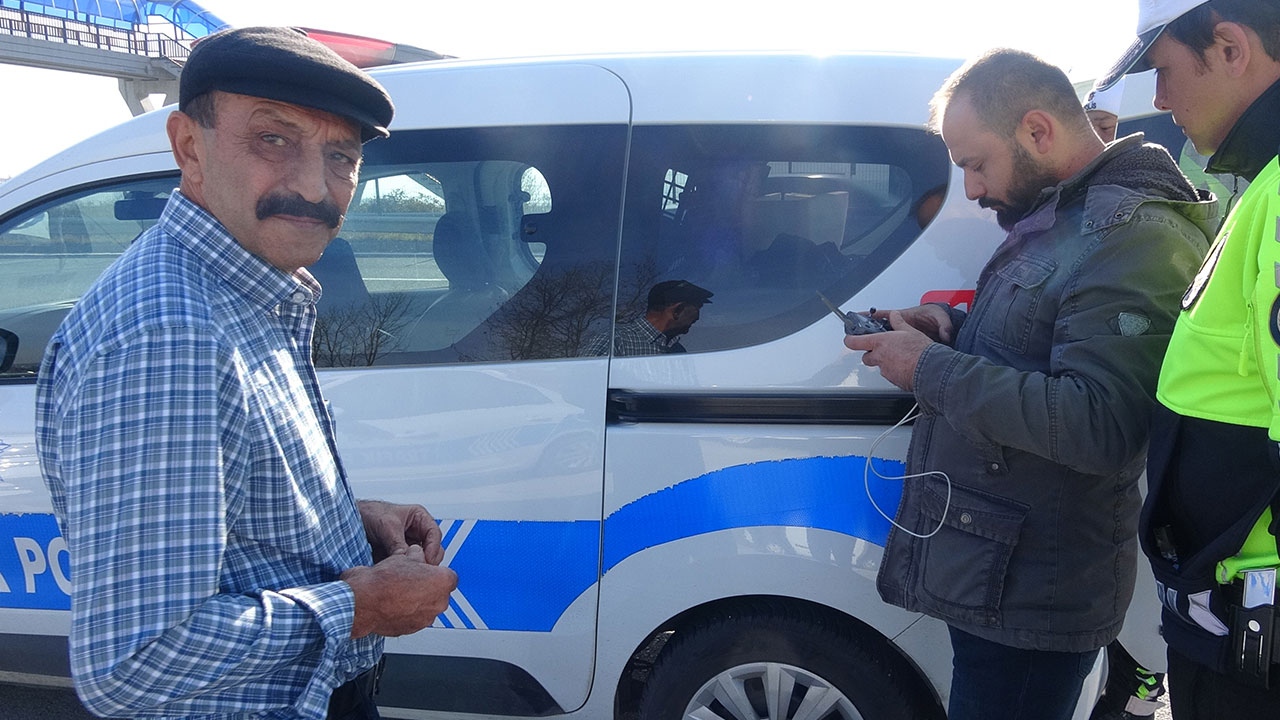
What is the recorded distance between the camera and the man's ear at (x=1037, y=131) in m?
1.63

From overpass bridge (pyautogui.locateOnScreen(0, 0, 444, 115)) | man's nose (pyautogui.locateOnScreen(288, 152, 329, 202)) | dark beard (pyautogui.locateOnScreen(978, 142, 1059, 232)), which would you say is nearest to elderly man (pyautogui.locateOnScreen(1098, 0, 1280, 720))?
dark beard (pyautogui.locateOnScreen(978, 142, 1059, 232))

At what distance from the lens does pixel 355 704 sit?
1347 millimetres

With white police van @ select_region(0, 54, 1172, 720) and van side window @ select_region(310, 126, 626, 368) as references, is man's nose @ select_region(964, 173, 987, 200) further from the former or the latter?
van side window @ select_region(310, 126, 626, 368)

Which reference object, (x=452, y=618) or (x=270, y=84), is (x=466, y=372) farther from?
(x=270, y=84)

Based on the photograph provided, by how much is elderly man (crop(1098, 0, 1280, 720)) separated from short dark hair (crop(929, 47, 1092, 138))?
193 mm

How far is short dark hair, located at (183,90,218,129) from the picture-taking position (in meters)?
1.22

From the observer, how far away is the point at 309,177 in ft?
4.16

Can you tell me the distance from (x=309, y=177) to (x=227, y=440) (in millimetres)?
424

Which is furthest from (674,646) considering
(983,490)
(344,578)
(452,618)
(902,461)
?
(344,578)

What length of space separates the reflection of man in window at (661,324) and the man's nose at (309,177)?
0.96m

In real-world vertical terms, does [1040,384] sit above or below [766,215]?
below

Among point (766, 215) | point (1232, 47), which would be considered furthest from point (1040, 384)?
point (766, 215)

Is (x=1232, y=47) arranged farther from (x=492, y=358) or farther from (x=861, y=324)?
(x=492, y=358)

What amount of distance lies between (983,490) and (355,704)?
117 centimetres
